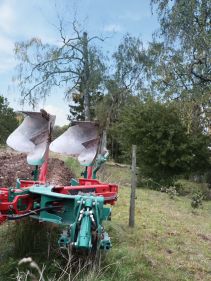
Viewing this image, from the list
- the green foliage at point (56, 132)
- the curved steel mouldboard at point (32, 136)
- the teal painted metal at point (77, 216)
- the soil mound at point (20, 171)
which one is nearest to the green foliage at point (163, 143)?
the green foliage at point (56, 132)

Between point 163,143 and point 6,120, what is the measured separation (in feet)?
81.1

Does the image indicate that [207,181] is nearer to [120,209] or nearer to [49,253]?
[120,209]

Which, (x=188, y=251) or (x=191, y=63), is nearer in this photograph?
(x=188, y=251)

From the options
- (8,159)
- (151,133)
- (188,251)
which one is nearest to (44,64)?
(151,133)

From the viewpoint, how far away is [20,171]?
37.5ft

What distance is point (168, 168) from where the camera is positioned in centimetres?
1944

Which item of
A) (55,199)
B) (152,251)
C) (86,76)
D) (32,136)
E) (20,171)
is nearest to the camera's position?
(55,199)

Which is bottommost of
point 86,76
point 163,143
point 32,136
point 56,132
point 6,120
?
point 32,136

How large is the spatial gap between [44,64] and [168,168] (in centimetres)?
1392

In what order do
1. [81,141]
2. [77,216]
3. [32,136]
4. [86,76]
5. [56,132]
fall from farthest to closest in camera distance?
[86,76] < [56,132] < [81,141] < [32,136] < [77,216]

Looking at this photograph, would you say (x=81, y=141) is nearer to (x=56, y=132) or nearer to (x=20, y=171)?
(x=20, y=171)

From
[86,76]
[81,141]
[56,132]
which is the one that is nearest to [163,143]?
[56,132]

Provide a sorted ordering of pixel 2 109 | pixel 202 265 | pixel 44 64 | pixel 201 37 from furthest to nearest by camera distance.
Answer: pixel 2 109 < pixel 44 64 < pixel 201 37 < pixel 202 265

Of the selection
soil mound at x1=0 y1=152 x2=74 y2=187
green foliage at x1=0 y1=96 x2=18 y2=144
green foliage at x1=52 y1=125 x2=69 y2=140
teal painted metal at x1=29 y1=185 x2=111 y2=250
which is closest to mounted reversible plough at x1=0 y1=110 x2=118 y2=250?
teal painted metal at x1=29 y1=185 x2=111 y2=250
